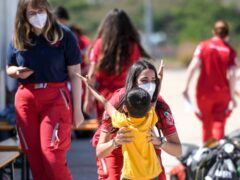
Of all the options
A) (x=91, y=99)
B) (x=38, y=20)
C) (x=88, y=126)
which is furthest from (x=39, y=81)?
(x=88, y=126)

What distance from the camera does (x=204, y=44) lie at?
10.6 meters

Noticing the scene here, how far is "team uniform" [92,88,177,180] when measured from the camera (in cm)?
620

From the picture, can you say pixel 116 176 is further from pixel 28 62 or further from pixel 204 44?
pixel 204 44

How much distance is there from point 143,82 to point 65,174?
1.15 metres

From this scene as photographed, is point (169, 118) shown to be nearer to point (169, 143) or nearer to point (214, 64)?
point (169, 143)

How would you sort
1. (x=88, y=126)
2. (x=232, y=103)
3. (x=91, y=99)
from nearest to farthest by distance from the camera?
1. (x=91, y=99)
2. (x=88, y=126)
3. (x=232, y=103)

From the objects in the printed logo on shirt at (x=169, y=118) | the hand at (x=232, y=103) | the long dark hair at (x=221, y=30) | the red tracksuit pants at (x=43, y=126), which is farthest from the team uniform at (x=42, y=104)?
the hand at (x=232, y=103)

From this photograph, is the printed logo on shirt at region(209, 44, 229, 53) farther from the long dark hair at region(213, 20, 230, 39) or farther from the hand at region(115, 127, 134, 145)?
the hand at region(115, 127, 134, 145)

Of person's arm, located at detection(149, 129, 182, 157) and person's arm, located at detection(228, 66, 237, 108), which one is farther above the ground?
person's arm, located at detection(149, 129, 182, 157)

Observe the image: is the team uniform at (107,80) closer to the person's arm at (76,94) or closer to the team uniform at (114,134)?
the person's arm at (76,94)

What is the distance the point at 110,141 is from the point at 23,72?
1256 millimetres

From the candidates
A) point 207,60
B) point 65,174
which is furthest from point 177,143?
point 207,60

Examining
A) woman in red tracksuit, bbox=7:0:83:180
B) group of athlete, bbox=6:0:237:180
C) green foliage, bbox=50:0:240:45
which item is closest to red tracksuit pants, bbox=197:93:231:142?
group of athlete, bbox=6:0:237:180

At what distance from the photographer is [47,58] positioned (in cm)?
700
